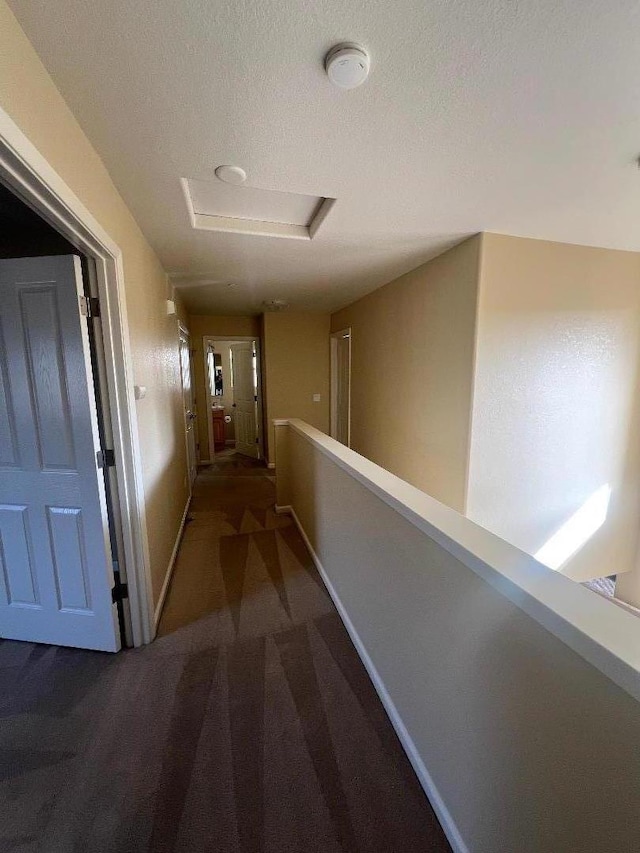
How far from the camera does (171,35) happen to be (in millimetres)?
923

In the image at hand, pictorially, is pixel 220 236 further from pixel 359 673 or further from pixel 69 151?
pixel 359 673

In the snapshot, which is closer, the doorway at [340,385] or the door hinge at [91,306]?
the door hinge at [91,306]

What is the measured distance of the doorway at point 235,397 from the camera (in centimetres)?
542

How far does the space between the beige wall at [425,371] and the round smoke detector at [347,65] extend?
1479 millimetres

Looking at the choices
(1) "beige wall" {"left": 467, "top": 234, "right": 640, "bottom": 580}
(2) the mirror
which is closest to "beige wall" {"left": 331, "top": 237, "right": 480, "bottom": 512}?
(1) "beige wall" {"left": 467, "top": 234, "right": 640, "bottom": 580}

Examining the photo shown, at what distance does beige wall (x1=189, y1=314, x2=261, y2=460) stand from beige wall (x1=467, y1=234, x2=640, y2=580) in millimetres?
3843

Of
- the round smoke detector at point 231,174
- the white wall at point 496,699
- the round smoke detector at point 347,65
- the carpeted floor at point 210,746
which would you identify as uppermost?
the round smoke detector at point 231,174

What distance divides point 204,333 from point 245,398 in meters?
1.28

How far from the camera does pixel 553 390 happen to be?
8.34 feet

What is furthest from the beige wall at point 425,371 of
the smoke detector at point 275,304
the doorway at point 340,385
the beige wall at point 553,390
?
the doorway at point 340,385

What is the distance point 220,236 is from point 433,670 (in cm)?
257

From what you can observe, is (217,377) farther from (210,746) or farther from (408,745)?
(408,745)

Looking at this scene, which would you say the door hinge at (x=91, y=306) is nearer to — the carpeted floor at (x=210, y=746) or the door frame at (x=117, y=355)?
the door frame at (x=117, y=355)

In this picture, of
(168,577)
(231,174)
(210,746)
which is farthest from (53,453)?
(231,174)
